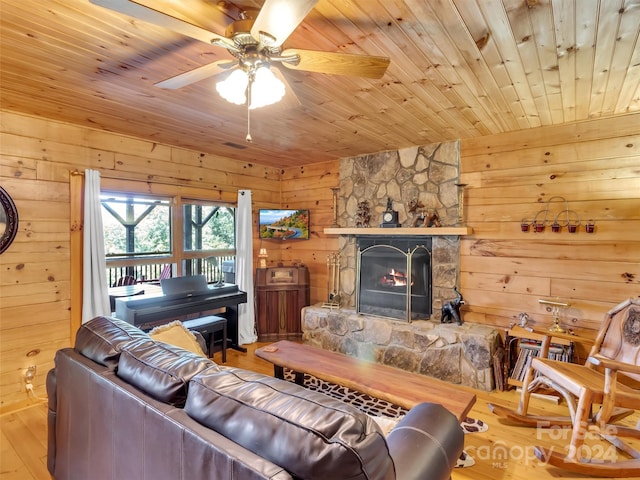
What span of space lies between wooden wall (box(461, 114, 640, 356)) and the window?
9.81ft

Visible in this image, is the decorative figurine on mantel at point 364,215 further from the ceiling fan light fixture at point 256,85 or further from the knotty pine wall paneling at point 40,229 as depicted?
the ceiling fan light fixture at point 256,85

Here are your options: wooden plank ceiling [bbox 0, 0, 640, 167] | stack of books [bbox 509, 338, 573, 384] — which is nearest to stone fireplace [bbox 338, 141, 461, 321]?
wooden plank ceiling [bbox 0, 0, 640, 167]

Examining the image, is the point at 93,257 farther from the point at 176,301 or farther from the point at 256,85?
the point at 256,85

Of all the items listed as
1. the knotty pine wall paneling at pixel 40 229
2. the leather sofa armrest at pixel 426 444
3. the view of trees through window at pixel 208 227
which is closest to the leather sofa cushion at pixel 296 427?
the leather sofa armrest at pixel 426 444

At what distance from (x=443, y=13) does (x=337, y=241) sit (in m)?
3.32

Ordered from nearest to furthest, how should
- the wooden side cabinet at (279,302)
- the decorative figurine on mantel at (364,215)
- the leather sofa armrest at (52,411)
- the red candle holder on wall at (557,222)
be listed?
the leather sofa armrest at (52,411), the red candle holder on wall at (557,222), the decorative figurine on mantel at (364,215), the wooden side cabinet at (279,302)

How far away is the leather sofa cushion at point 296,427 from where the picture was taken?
85 cm

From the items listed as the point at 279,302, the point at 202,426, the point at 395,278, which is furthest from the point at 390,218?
the point at 202,426

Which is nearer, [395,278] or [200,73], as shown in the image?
[200,73]

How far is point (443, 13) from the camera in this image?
1.57 m

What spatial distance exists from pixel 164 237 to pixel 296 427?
3.54 m

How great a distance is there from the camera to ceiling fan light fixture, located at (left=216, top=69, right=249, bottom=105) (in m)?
1.64

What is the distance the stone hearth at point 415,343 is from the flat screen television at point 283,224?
116 cm

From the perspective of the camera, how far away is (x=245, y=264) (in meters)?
4.47
